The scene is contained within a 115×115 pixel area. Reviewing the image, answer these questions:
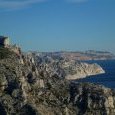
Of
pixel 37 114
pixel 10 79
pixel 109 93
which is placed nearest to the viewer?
pixel 37 114

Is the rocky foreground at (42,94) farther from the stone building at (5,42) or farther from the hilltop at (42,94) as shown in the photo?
Result: the stone building at (5,42)

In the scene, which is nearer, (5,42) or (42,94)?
(42,94)

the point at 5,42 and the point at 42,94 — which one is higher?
the point at 5,42

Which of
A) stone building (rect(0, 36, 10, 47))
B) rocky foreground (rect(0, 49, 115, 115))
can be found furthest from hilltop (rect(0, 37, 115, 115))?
stone building (rect(0, 36, 10, 47))

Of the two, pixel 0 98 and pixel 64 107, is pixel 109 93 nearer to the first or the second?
pixel 64 107

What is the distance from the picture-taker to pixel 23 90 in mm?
73062

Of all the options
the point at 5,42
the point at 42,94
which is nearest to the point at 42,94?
the point at 42,94

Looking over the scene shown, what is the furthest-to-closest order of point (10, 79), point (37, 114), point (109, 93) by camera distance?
point (109, 93) < point (10, 79) < point (37, 114)

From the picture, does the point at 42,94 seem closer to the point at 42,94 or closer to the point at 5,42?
the point at 42,94

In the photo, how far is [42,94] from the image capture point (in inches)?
3012

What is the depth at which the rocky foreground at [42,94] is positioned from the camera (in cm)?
7094

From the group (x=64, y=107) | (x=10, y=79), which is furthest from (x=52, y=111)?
(x=10, y=79)

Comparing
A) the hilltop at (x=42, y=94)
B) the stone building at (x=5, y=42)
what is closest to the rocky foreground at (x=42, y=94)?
the hilltop at (x=42, y=94)

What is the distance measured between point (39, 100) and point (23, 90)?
3.32 m
